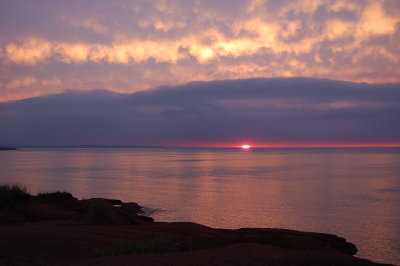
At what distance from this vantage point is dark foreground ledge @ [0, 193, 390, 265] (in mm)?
11617

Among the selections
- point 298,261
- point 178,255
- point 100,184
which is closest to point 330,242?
point 298,261

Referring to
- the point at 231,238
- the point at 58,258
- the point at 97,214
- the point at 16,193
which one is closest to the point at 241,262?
the point at 58,258

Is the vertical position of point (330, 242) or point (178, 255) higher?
point (178, 255)

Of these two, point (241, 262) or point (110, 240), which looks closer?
point (241, 262)

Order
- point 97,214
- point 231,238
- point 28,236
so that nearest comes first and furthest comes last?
point 28,236 → point 231,238 → point 97,214

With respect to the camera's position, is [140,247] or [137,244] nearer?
[140,247]

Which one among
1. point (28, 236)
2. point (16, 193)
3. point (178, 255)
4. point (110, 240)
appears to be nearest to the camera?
point (178, 255)

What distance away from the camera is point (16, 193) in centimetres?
2438

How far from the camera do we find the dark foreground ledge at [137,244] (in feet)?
38.1

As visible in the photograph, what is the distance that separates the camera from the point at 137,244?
538 inches

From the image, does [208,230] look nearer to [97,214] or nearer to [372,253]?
[97,214]

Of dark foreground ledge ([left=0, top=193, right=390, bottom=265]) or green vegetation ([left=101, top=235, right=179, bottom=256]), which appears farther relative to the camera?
green vegetation ([left=101, top=235, right=179, bottom=256])

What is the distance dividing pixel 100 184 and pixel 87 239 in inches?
1624

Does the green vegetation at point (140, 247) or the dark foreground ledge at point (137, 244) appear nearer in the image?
the dark foreground ledge at point (137, 244)
